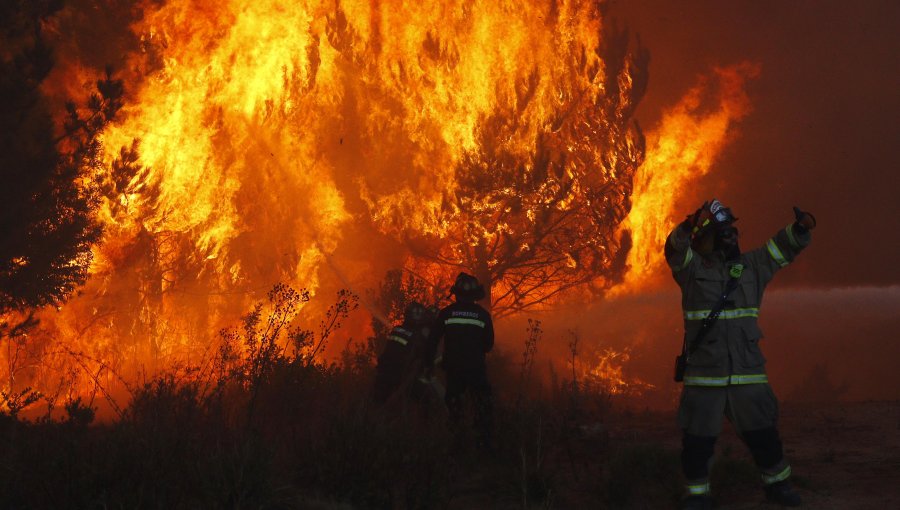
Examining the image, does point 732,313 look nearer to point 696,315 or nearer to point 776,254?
point 696,315

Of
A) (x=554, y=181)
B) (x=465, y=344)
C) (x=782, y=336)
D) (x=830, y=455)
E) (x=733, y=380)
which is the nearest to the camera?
(x=733, y=380)

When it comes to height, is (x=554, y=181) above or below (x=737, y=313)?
above

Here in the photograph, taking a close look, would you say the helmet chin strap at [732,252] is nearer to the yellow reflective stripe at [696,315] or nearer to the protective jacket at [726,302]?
the protective jacket at [726,302]

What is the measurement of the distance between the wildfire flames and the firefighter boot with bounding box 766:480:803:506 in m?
11.5

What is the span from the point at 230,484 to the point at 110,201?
42.0 ft

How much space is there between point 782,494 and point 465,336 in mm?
3962

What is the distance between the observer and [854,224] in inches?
1045

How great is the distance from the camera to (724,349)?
586 cm

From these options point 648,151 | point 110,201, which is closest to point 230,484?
point 110,201

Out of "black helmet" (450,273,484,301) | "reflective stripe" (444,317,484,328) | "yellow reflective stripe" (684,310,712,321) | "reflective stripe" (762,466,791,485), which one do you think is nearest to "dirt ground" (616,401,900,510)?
"reflective stripe" (762,466,791,485)

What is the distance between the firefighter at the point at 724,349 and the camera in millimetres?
5824

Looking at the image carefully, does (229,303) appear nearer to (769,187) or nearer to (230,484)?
(230,484)

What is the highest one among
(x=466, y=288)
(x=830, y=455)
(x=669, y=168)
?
(x=669, y=168)

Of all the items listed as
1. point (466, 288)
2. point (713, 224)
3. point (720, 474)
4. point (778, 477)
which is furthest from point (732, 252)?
→ point (466, 288)
